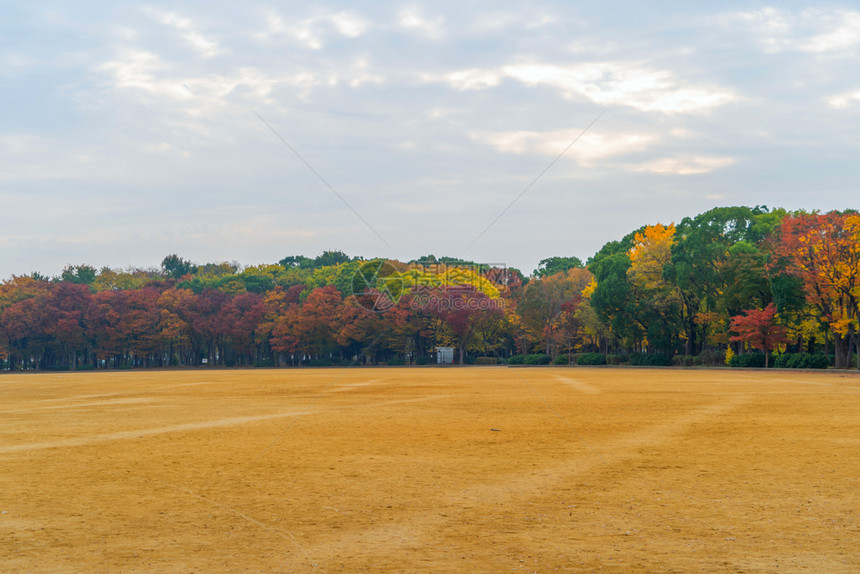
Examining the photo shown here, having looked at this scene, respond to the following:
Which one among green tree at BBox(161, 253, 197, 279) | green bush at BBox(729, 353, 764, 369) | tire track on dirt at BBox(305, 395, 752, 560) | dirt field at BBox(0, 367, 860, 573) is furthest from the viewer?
green tree at BBox(161, 253, 197, 279)

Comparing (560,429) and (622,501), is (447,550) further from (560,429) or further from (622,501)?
(560,429)

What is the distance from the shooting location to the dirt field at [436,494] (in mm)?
7195

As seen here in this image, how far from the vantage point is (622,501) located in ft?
30.8

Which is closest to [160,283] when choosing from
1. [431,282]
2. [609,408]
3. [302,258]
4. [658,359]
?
[431,282]

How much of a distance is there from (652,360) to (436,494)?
6269 centimetres

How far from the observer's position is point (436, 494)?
32.7ft

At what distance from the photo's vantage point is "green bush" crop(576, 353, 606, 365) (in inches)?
2982

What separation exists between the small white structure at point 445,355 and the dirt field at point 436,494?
7429cm

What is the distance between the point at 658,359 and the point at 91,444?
2394 inches

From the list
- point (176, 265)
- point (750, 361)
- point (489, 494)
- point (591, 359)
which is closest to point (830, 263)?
point (750, 361)

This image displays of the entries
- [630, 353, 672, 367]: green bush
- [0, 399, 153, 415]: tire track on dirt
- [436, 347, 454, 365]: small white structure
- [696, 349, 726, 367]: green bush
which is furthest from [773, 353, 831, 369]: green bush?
[436, 347, 454, 365]: small white structure

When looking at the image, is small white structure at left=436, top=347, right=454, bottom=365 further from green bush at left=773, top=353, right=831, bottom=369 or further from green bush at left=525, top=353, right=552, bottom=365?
green bush at left=773, top=353, right=831, bottom=369

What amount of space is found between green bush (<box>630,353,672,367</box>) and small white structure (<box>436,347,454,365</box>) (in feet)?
95.2

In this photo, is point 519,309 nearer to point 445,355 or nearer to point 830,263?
point 445,355
